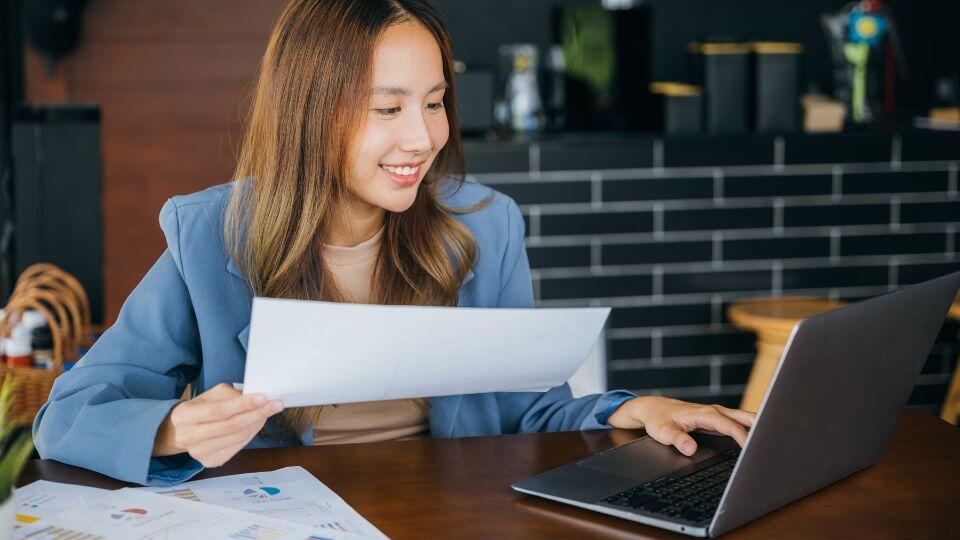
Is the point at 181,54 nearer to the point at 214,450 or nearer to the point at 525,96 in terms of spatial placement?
the point at 525,96

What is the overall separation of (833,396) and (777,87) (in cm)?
283

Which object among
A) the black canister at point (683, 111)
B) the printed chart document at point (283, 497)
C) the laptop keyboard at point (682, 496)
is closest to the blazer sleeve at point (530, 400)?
the laptop keyboard at point (682, 496)

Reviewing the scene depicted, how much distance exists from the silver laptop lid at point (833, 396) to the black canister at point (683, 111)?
259 centimetres

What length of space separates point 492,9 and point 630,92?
63 centimetres

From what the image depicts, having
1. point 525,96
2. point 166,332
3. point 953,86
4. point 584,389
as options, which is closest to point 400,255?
point 166,332

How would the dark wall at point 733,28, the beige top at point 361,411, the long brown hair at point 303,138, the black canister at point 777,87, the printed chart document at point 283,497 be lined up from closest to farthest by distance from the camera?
1. the printed chart document at point 283,497
2. the long brown hair at point 303,138
3. the beige top at point 361,411
4. the black canister at point 777,87
5. the dark wall at point 733,28

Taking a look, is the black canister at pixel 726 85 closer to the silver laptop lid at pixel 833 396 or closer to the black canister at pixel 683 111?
the black canister at pixel 683 111

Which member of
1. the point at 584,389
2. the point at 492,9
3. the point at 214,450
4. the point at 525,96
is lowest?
the point at 584,389

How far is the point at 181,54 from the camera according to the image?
4289mm

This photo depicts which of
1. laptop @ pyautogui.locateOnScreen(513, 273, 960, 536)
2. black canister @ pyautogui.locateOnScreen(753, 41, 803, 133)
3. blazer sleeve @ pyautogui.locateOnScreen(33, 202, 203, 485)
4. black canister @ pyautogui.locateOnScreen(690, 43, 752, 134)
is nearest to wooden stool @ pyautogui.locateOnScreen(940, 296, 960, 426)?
black canister @ pyautogui.locateOnScreen(753, 41, 803, 133)

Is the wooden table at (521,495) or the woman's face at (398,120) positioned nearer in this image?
the wooden table at (521,495)

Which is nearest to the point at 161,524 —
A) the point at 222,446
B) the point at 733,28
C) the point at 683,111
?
→ the point at 222,446

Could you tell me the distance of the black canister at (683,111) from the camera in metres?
3.82

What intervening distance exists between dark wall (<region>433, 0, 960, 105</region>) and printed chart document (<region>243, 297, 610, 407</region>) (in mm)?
2969
